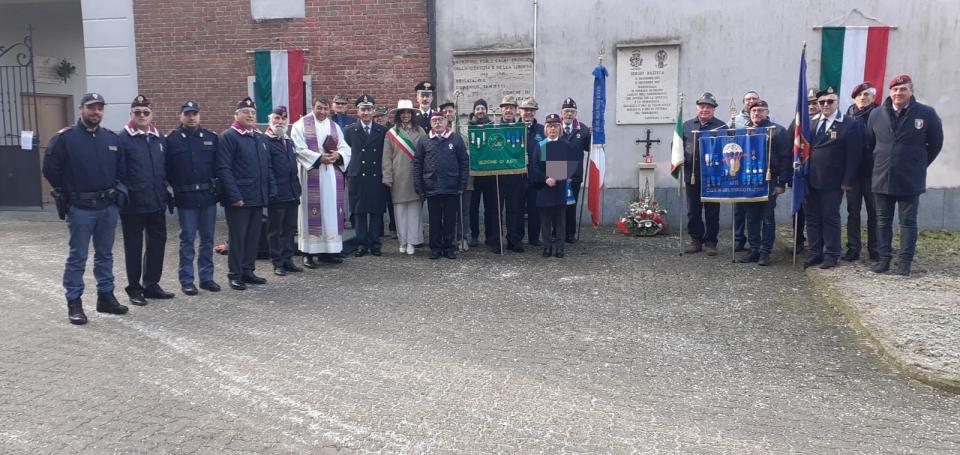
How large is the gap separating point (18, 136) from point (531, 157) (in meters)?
11.3

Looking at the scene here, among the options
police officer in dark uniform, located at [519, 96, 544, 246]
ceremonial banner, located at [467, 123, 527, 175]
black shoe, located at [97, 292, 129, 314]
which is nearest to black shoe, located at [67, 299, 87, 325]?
black shoe, located at [97, 292, 129, 314]

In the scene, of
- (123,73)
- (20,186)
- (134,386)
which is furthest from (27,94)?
(134,386)

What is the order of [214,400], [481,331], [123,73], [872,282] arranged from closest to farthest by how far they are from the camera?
[214,400] → [481,331] → [872,282] → [123,73]

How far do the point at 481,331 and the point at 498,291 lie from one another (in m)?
1.46

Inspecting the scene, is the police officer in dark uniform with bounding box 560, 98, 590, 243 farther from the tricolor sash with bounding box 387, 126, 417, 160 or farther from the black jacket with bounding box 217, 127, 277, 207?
the black jacket with bounding box 217, 127, 277, 207

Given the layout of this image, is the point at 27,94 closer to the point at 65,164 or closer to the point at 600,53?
the point at 65,164

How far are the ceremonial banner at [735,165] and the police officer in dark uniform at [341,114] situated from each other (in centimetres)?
464

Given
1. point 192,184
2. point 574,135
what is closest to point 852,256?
point 574,135

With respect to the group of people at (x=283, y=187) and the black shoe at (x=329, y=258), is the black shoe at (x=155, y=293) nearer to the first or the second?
the group of people at (x=283, y=187)

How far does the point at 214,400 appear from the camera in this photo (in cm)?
480

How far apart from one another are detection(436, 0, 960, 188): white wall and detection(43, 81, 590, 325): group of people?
208cm

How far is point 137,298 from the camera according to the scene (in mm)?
7320

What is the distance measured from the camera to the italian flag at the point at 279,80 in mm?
12672

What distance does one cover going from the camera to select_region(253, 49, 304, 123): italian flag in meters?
12.7
